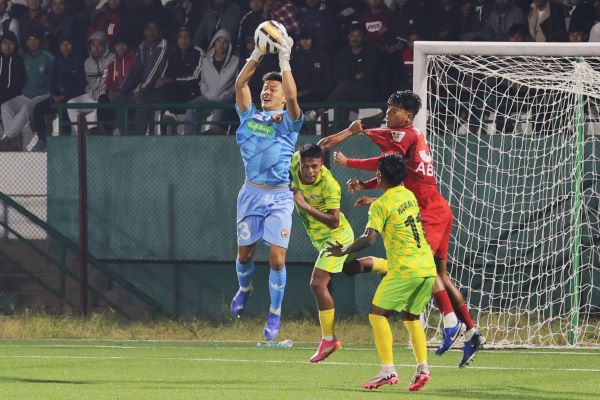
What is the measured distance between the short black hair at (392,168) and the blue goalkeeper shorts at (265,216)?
3.26 meters

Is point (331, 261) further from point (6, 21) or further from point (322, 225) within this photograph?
point (6, 21)

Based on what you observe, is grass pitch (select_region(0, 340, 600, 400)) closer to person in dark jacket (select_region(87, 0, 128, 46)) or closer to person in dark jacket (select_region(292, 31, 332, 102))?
person in dark jacket (select_region(292, 31, 332, 102))

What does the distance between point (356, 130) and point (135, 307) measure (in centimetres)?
926

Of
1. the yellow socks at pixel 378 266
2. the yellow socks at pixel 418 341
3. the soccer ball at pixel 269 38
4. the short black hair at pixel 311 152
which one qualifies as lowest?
the yellow socks at pixel 418 341

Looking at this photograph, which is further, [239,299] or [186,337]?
[186,337]

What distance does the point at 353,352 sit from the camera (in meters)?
16.1

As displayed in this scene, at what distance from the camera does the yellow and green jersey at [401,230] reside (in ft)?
36.0

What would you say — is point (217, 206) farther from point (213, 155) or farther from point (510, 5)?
point (510, 5)

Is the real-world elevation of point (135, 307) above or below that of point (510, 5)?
below

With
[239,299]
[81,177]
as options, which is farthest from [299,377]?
[81,177]

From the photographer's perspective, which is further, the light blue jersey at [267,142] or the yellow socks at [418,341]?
the light blue jersey at [267,142]

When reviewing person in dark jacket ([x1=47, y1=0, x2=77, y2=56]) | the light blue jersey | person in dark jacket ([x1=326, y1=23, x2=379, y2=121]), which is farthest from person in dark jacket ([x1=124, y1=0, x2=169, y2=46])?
the light blue jersey

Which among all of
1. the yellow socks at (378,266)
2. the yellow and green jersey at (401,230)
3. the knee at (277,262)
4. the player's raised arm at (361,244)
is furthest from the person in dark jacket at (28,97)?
the yellow and green jersey at (401,230)

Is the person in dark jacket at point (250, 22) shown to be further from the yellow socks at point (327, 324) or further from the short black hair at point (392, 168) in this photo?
the short black hair at point (392, 168)
